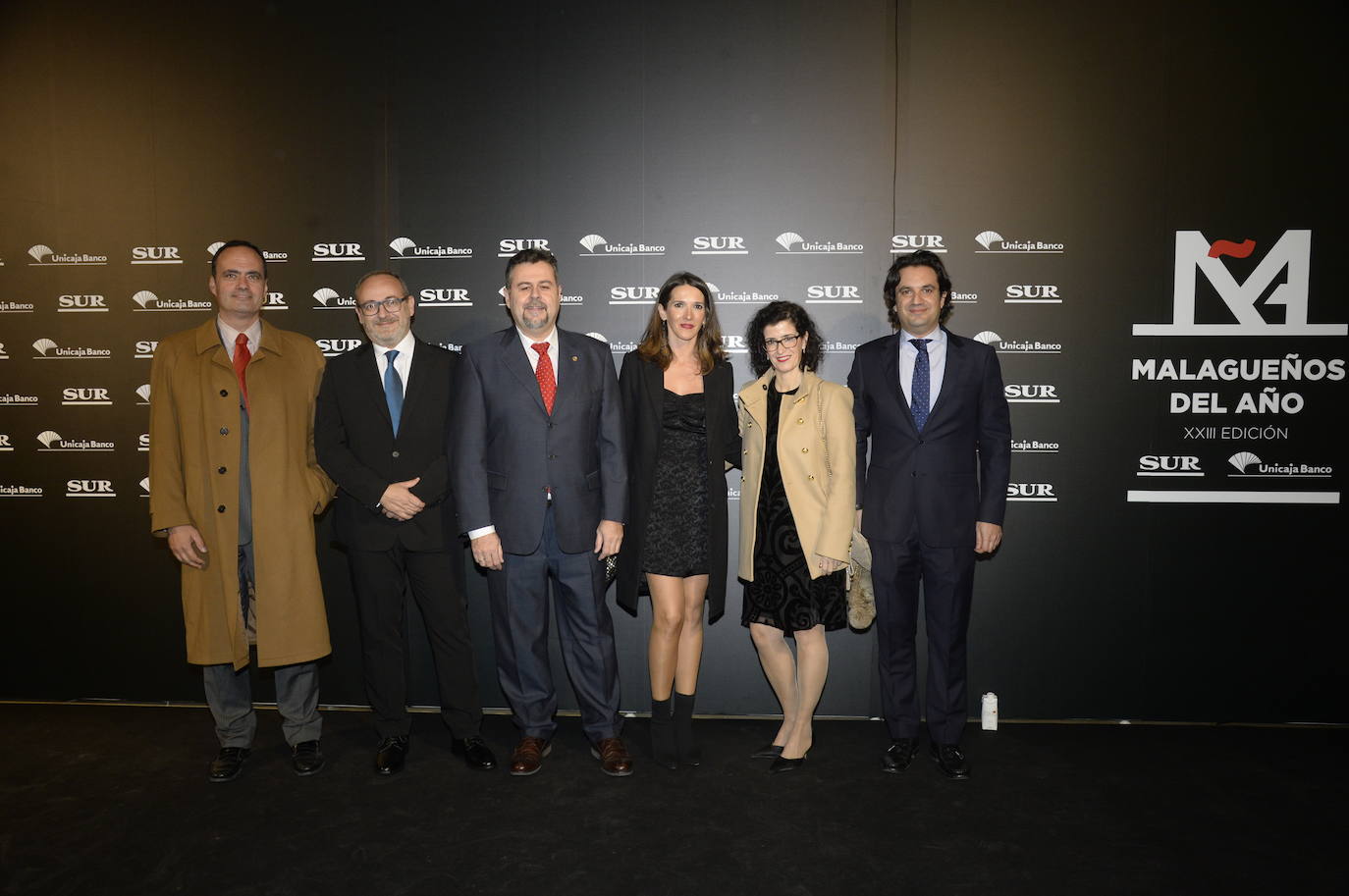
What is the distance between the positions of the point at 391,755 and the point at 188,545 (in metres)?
1.21

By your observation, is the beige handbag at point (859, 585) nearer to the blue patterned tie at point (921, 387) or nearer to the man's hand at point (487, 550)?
the blue patterned tie at point (921, 387)

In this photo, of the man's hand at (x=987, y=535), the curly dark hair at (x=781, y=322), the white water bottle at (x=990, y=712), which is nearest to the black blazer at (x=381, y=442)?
the curly dark hair at (x=781, y=322)

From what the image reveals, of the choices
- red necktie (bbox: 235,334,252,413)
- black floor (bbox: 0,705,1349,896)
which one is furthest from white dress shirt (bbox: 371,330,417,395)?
black floor (bbox: 0,705,1349,896)

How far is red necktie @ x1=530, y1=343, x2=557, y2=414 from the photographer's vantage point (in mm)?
3301

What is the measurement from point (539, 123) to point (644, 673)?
2837 mm

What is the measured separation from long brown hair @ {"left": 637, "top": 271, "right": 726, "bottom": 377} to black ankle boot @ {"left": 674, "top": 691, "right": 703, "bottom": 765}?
1.39 metres

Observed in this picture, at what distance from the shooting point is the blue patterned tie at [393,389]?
3385 millimetres

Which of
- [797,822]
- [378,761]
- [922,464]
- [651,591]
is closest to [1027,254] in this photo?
[922,464]

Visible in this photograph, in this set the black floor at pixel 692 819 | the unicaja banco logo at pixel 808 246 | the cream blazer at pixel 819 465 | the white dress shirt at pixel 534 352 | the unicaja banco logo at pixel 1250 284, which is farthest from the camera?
the unicaja banco logo at pixel 808 246

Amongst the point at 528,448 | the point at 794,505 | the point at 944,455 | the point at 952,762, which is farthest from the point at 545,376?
the point at 952,762

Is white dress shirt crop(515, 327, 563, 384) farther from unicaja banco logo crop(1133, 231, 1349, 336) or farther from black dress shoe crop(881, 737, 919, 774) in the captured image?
unicaja banco logo crop(1133, 231, 1349, 336)

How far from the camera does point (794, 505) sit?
323 cm

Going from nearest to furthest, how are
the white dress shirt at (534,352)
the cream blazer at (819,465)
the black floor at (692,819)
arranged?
the black floor at (692,819)
the cream blazer at (819,465)
the white dress shirt at (534,352)

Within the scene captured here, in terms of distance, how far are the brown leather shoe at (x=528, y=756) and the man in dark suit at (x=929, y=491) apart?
4.84ft
